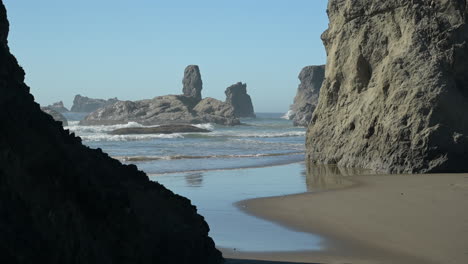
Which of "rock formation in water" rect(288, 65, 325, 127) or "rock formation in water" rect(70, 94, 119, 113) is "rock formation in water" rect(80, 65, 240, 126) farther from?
"rock formation in water" rect(70, 94, 119, 113)

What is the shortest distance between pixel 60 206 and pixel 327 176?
42.2ft

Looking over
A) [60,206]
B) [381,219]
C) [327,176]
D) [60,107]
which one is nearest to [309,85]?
[60,107]

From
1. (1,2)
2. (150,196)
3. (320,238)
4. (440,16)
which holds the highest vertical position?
(440,16)

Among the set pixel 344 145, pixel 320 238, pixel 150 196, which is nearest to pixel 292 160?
pixel 344 145

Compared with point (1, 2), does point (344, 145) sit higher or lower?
lower

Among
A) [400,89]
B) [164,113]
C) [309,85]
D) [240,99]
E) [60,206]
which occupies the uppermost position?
[309,85]

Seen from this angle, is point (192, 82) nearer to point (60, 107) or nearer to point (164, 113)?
point (164, 113)

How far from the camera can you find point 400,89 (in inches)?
669

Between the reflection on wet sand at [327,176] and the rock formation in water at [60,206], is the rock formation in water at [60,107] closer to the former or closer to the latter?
the reflection on wet sand at [327,176]

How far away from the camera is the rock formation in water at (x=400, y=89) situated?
1609 cm

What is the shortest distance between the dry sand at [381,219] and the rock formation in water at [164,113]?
75.4 metres

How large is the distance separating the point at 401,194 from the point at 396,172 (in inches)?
154

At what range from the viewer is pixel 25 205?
4.27 m

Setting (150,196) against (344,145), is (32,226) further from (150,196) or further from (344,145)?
(344,145)
